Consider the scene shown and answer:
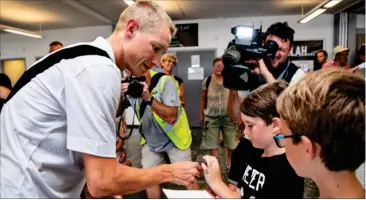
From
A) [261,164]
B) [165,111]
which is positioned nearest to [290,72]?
[261,164]

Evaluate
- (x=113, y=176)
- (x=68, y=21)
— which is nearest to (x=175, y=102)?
(x=113, y=176)

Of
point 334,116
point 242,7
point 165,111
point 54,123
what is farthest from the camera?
point 242,7

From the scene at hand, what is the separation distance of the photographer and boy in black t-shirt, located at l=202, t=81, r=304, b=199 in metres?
0.80

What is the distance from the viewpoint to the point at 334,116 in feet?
2.09

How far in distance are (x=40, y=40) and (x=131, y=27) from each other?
777 cm

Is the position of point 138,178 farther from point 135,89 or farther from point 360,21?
point 360,21

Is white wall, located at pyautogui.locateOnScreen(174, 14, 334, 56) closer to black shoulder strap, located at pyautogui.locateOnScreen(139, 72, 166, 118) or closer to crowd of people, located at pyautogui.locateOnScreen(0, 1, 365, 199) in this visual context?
black shoulder strap, located at pyautogui.locateOnScreen(139, 72, 166, 118)

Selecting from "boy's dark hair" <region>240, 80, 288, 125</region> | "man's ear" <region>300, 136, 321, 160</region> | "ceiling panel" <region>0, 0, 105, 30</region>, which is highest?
"ceiling panel" <region>0, 0, 105, 30</region>

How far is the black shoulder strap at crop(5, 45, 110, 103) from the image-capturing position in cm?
81

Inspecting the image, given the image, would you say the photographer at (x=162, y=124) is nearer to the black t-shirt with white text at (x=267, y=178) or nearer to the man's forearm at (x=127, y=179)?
the black t-shirt with white text at (x=267, y=178)

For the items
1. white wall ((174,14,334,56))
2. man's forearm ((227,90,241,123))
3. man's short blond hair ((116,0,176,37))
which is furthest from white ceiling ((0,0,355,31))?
man's short blond hair ((116,0,176,37))

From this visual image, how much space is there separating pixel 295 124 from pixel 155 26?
54 centimetres

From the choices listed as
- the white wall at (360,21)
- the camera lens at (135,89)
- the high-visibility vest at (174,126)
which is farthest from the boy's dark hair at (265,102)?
the white wall at (360,21)

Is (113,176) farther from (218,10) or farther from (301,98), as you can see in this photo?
(218,10)
